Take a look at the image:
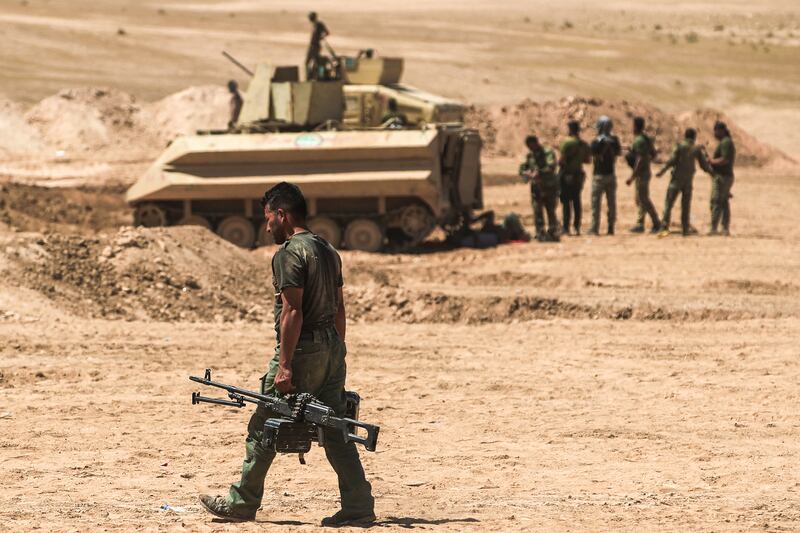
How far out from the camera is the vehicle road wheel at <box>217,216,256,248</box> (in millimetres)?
20875

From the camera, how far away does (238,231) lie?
68.6 feet

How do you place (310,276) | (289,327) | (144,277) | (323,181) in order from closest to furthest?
(289,327) → (310,276) → (144,277) → (323,181)

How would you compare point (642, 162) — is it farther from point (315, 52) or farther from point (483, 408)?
point (483, 408)

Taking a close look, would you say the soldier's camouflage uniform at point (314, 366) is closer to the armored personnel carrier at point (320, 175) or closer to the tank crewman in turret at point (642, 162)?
the armored personnel carrier at point (320, 175)

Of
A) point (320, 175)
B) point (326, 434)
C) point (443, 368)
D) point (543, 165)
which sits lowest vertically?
point (443, 368)

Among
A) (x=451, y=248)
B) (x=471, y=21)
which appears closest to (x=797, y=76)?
(x=471, y=21)

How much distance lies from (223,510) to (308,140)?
1337 centimetres

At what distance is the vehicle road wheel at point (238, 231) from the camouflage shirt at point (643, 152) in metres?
5.78

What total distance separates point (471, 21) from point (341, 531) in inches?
2685

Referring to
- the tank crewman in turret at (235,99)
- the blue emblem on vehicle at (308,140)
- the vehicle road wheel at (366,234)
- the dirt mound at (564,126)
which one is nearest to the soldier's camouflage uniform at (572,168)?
the vehicle road wheel at (366,234)

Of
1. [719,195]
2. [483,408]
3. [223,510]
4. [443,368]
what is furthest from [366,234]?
[223,510]

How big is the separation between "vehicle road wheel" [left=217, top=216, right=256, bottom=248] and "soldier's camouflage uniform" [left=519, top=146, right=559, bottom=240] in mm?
4042

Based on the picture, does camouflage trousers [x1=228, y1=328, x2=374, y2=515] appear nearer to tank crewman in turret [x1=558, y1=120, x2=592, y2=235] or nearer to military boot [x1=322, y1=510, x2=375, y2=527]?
military boot [x1=322, y1=510, x2=375, y2=527]

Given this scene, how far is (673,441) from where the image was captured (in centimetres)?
981
